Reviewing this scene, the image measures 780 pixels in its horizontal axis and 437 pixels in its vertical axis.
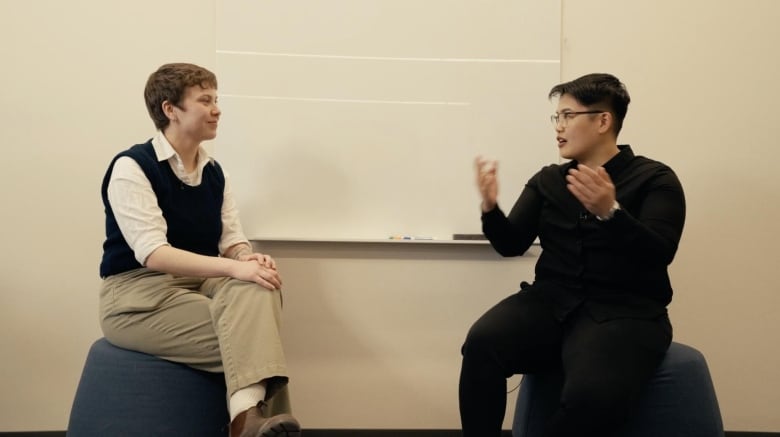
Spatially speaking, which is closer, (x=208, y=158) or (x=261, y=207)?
(x=208, y=158)

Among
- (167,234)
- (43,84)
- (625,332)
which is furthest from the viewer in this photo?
(43,84)

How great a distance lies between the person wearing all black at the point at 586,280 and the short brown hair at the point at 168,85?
917 millimetres

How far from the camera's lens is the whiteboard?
7.30 feet

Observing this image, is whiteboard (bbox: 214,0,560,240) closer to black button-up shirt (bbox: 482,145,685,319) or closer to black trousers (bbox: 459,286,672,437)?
black button-up shirt (bbox: 482,145,685,319)

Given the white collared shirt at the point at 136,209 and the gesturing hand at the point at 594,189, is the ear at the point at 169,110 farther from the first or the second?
the gesturing hand at the point at 594,189

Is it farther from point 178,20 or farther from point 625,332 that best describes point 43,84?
point 625,332

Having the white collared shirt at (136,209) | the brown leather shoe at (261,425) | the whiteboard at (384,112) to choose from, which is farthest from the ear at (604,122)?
the white collared shirt at (136,209)

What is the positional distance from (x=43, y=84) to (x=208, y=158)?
0.81 meters

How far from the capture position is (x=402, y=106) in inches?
88.2

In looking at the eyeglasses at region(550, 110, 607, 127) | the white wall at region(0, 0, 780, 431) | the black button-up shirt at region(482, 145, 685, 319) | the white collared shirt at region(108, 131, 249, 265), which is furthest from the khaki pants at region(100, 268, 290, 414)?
the eyeglasses at region(550, 110, 607, 127)

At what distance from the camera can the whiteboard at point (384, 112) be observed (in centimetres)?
222

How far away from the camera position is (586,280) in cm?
175

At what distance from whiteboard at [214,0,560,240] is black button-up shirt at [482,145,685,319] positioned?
15.8 inches

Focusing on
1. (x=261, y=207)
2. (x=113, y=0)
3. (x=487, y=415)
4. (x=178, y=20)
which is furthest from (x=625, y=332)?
(x=113, y=0)
